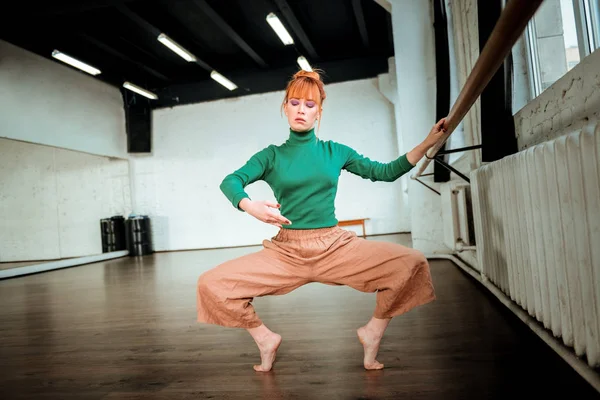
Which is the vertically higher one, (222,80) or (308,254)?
(222,80)

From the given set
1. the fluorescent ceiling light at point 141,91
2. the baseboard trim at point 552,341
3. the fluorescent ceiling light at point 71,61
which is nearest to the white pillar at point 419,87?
the baseboard trim at point 552,341

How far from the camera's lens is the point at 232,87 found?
27.3 ft

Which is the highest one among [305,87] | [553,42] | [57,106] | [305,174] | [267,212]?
[57,106]

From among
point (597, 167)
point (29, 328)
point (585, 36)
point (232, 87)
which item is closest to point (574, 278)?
point (597, 167)

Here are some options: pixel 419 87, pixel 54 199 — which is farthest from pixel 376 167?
pixel 54 199

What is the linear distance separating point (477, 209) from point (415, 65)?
2.73 metres

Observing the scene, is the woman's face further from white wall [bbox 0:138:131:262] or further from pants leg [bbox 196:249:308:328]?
white wall [bbox 0:138:131:262]

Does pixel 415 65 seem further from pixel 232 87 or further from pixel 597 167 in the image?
pixel 232 87

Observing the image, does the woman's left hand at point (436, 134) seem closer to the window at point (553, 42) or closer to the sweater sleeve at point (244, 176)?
the sweater sleeve at point (244, 176)

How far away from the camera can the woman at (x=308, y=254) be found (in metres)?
1.29

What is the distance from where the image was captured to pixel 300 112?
4.52 feet

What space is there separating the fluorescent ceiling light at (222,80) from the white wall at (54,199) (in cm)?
323

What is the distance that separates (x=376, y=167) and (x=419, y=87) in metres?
3.26

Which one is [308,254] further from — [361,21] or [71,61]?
[71,61]
